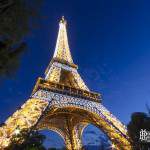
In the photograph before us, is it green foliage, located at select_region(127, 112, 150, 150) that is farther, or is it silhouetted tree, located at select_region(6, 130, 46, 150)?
green foliage, located at select_region(127, 112, 150, 150)

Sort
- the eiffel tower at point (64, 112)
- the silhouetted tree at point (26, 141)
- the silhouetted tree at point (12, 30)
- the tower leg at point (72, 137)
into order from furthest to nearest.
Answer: the tower leg at point (72, 137)
the eiffel tower at point (64, 112)
the silhouetted tree at point (26, 141)
the silhouetted tree at point (12, 30)

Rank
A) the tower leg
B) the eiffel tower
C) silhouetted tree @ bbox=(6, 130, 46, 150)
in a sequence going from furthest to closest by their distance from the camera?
the tower leg → the eiffel tower → silhouetted tree @ bbox=(6, 130, 46, 150)

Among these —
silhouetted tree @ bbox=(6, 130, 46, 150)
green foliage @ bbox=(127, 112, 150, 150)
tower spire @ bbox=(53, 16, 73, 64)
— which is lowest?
silhouetted tree @ bbox=(6, 130, 46, 150)

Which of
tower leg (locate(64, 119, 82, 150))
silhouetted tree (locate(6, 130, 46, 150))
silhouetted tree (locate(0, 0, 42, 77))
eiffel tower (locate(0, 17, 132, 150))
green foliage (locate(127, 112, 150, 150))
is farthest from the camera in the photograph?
tower leg (locate(64, 119, 82, 150))

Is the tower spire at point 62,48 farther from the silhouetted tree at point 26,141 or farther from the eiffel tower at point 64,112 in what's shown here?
the silhouetted tree at point 26,141

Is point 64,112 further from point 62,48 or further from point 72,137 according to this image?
point 62,48

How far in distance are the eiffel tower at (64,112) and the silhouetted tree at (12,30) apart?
15.4m

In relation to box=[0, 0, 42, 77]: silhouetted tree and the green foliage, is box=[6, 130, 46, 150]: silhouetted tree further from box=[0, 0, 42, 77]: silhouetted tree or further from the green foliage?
box=[0, 0, 42, 77]: silhouetted tree

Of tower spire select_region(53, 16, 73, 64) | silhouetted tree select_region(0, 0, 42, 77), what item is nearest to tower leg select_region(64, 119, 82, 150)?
tower spire select_region(53, 16, 73, 64)

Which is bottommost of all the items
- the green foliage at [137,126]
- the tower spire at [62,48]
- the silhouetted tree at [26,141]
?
the silhouetted tree at [26,141]

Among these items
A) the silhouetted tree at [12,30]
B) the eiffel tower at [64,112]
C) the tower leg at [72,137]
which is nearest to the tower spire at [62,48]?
the eiffel tower at [64,112]

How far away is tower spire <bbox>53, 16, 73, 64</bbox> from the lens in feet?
131

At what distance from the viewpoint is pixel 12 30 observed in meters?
7.75

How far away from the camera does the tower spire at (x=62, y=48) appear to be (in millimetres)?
39897
